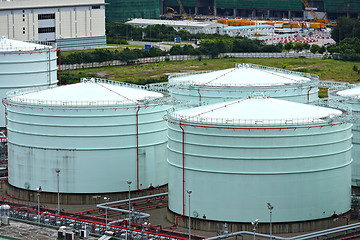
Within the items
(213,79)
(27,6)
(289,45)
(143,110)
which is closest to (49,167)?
(143,110)

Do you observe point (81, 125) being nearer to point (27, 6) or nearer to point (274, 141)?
point (274, 141)

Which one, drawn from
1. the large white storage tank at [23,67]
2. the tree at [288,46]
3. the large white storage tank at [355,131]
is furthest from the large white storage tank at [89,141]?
the tree at [288,46]

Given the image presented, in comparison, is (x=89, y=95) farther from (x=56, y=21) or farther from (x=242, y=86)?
(x=56, y=21)

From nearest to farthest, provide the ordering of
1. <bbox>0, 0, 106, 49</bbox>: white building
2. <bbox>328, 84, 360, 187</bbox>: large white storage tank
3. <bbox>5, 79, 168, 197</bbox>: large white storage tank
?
<bbox>5, 79, 168, 197</bbox>: large white storage tank < <bbox>328, 84, 360, 187</bbox>: large white storage tank < <bbox>0, 0, 106, 49</bbox>: white building

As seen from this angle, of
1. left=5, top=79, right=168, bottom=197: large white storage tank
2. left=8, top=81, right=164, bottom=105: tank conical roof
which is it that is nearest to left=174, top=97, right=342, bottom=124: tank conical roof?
left=5, top=79, right=168, bottom=197: large white storage tank

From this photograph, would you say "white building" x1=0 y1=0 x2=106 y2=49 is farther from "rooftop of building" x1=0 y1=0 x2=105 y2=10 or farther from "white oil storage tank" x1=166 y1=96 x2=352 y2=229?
"white oil storage tank" x1=166 y1=96 x2=352 y2=229
